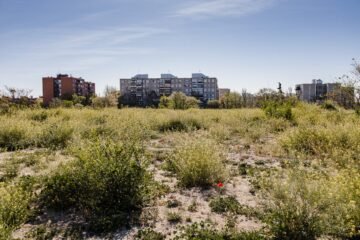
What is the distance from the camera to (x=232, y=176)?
7.13m

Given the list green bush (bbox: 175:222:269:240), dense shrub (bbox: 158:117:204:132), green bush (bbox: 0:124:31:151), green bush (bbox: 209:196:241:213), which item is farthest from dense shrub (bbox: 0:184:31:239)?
dense shrub (bbox: 158:117:204:132)

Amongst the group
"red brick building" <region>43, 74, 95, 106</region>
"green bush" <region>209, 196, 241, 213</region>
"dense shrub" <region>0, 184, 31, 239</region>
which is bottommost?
"green bush" <region>209, 196, 241, 213</region>

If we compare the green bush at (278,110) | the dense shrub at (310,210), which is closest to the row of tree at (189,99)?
the green bush at (278,110)

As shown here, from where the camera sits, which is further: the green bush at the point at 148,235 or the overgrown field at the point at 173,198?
the green bush at the point at 148,235

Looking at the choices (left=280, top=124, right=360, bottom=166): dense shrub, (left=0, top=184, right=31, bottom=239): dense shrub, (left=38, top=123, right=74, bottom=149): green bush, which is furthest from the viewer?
(left=38, top=123, right=74, bottom=149): green bush

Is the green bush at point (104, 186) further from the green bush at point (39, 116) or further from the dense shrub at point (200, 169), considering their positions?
the green bush at point (39, 116)

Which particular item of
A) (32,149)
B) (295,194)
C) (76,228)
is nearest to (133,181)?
(76,228)

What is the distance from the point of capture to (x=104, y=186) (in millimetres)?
5207

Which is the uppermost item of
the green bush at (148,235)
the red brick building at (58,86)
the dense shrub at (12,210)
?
the red brick building at (58,86)

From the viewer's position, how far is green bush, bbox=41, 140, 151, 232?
5195mm

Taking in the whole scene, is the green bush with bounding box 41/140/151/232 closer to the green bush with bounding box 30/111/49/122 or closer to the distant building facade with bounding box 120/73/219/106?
the green bush with bounding box 30/111/49/122

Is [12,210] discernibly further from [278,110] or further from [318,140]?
[278,110]

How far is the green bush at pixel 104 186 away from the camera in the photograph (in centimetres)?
520

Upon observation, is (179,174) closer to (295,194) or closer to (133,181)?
(133,181)
